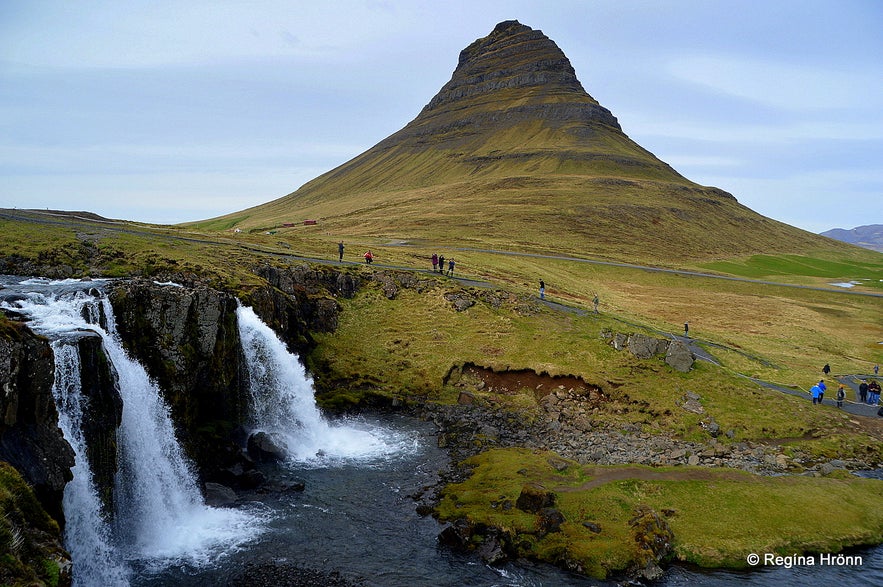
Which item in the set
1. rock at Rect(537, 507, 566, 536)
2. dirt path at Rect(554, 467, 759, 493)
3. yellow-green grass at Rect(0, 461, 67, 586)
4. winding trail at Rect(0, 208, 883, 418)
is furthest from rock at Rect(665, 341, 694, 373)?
yellow-green grass at Rect(0, 461, 67, 586)

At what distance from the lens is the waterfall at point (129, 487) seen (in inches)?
975

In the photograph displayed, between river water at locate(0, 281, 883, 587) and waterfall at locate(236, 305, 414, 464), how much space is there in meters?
0.99

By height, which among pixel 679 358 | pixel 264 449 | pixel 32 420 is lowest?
pixel 264 449

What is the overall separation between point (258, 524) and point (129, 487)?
6766 mm

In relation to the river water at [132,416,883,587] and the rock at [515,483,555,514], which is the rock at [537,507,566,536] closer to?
the rock at [515,483,555,514]

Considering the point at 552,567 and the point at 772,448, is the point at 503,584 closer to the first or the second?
the point at 552,567

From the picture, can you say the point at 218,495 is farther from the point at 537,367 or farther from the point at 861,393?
the point at 861,393

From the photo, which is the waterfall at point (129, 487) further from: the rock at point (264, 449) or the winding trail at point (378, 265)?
the winding trail at point (378, 265)

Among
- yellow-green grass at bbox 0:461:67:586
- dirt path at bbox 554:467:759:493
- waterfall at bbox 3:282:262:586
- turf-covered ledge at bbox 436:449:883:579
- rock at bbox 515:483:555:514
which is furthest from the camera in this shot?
dirt path at bbox 554:467:759:493

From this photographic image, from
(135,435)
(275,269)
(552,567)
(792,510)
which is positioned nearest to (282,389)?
(135,435)

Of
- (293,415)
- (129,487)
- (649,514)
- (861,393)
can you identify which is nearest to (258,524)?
(129,487)

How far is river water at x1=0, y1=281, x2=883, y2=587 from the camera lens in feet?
82.6

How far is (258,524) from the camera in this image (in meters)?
29.3

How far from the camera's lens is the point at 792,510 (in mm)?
30984
